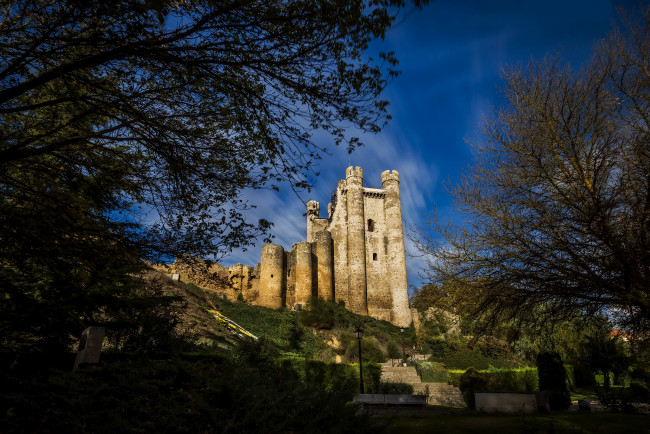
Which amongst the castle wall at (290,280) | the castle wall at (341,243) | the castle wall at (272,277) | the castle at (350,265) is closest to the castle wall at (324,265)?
the castle at (350,265)

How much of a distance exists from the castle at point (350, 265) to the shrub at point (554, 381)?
19.6 metres

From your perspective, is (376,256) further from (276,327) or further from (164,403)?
(164,403)

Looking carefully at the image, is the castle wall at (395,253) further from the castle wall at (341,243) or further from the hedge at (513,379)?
the hedge at (513,379)

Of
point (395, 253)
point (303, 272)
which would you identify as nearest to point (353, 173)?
point (395, 253)

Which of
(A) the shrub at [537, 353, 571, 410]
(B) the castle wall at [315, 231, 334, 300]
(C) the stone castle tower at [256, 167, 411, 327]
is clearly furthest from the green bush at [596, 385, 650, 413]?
(B) the castle wall at [315, 231, 334, 300]

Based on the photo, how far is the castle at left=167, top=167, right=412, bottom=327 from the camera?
3300 centimetres

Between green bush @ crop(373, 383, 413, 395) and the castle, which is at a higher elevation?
the castle

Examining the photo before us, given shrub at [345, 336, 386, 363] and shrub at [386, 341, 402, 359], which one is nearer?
shrub at [345, 336, 386, 363]

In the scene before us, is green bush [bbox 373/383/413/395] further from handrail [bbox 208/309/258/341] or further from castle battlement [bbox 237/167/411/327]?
castle battlement [bbox 237/167/411/327]

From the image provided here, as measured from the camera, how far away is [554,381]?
43.0 ft

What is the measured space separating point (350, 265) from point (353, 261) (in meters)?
0.47

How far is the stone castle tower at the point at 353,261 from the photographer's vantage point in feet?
108

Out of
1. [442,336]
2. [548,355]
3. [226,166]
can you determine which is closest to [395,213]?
[442,336]

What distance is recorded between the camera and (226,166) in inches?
245
